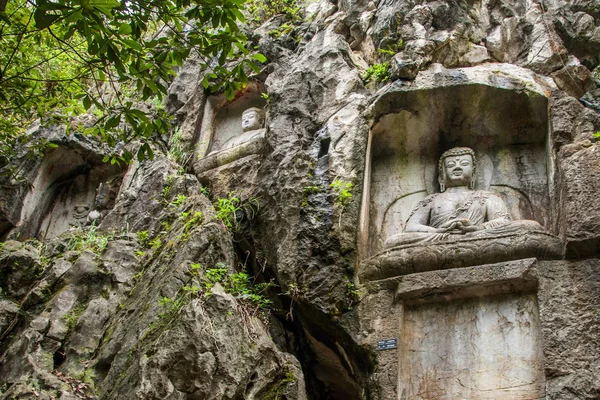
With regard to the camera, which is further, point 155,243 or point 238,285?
point 155,243

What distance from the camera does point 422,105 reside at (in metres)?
11.1

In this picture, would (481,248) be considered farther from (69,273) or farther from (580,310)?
(69,273)

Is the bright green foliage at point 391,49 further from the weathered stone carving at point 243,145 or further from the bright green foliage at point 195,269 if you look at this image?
the bright green foliage at point 195,269

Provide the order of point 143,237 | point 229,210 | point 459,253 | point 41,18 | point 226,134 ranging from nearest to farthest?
point 41,18 → point 459,253 → point 229,210 → point 143,237 → point 226,134

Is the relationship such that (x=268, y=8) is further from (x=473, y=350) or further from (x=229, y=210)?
(x=473, y=350)

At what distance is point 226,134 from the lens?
1402 cm

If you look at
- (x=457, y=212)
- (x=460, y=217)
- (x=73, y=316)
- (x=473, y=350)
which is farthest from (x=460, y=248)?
(x=73, y=316)

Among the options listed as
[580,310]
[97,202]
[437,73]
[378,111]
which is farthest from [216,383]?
[97,202]

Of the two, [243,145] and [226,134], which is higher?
[226,134]

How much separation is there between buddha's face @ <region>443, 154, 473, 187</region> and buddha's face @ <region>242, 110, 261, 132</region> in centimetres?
388

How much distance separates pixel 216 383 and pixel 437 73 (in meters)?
5.61

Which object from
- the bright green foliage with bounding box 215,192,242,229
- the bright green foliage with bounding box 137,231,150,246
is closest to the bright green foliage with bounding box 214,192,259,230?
the bright green foliage with bounding box 215,192,242,229

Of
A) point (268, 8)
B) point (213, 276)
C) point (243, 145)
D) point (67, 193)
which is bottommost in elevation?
point (213, 276)

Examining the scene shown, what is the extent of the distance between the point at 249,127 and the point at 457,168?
4167 mm
